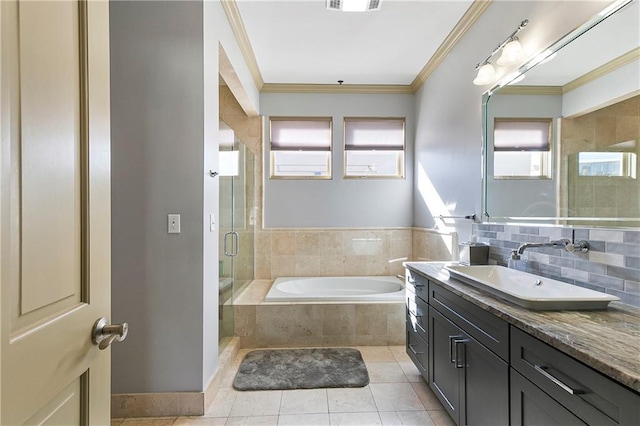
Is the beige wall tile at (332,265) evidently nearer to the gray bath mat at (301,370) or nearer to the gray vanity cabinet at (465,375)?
the gray bath mat at (301,370)

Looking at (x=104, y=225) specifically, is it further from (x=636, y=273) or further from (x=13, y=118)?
(x=636, y=273)

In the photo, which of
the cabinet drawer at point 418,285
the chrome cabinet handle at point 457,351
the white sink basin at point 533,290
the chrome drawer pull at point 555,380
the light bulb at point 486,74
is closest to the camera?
the chrome drawer pull at point 555,380

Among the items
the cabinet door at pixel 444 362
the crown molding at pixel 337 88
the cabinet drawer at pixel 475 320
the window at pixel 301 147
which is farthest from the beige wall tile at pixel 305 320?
the crown molding at pixel 337 88

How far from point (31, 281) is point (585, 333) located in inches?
58.0

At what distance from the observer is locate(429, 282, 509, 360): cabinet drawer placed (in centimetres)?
131

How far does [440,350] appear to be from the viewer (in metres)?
1.93

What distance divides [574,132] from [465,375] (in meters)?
1.32

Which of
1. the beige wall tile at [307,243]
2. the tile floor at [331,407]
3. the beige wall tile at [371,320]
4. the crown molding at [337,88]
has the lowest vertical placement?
the tile floor at [331,407]

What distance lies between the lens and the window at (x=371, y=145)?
4.08 metres

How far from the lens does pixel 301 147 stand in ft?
13.4

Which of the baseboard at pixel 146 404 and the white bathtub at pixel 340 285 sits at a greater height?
the white bathtub at pixel 340 285

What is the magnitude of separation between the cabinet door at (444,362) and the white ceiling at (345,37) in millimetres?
2218

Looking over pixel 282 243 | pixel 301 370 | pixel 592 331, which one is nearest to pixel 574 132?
pixel 592 331

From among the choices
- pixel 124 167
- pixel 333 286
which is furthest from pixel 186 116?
pixel 333 286
